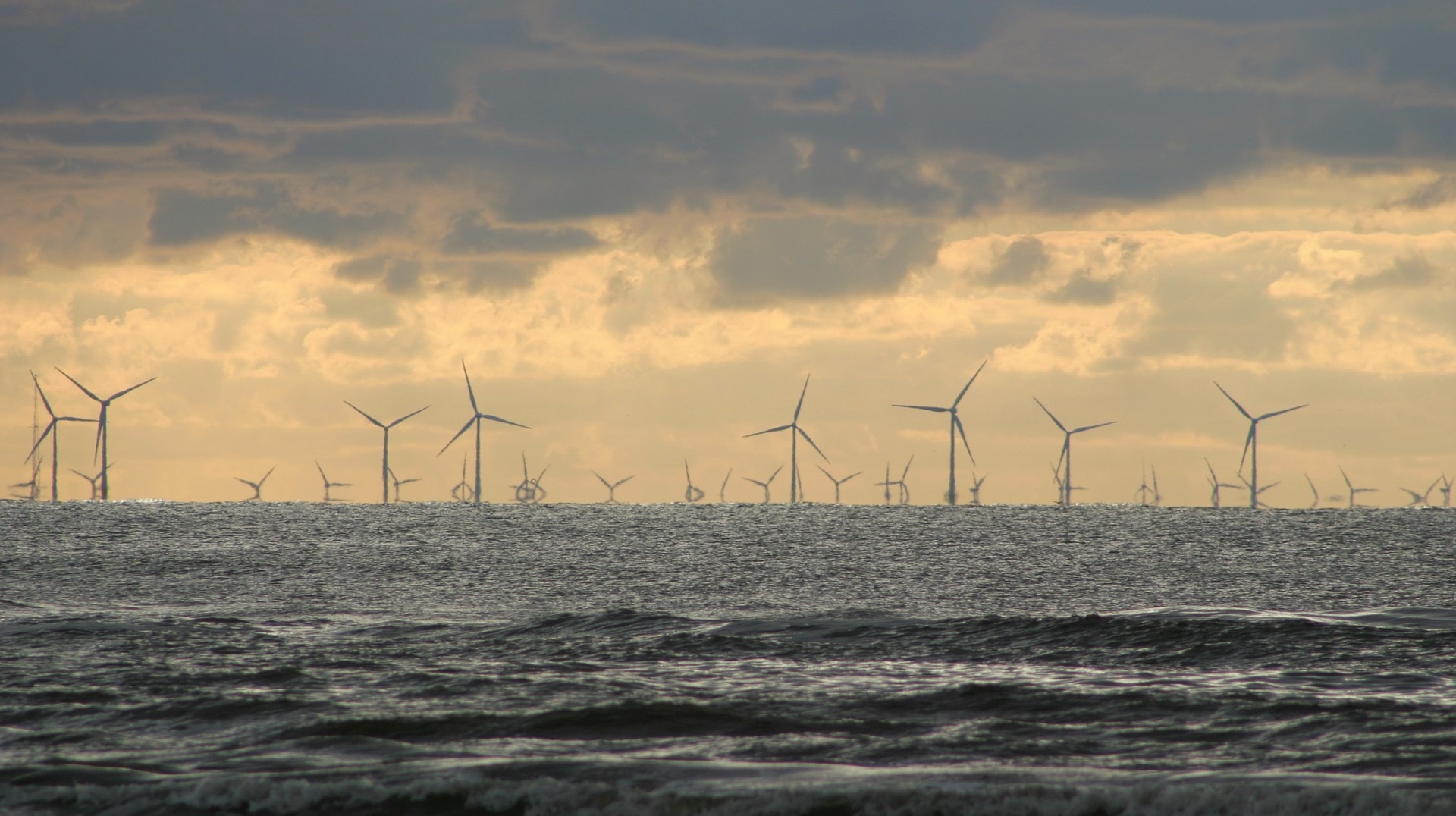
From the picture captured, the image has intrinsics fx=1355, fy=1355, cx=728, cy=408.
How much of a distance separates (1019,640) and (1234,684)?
30.5 feet

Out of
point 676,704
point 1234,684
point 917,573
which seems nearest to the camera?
point 676,704

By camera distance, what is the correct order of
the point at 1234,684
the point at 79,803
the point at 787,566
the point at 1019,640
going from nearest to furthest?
the point at 79,803, the point at 1234,684, the point at 1019,640, the point at 787,566

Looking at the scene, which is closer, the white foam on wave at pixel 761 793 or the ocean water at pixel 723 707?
the white foam on wave at pixel 761 793

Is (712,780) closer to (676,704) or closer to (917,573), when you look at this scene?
(676,704)

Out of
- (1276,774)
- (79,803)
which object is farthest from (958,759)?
(79,803)

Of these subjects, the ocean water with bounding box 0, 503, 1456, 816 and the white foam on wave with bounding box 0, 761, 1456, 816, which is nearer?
the white foam on wave with bounding box 0, 761, 1456, 816

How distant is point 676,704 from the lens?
26.6 m

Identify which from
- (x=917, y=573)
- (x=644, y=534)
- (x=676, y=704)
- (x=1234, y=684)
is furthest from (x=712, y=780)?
(x=644, y=534)

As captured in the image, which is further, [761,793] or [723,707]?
[723,707]

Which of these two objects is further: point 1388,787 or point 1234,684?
point 1234,684

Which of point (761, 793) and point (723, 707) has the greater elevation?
point (723, 707)

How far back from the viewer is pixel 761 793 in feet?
64.1

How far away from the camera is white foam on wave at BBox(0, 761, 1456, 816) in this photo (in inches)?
741

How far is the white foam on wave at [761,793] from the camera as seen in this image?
1881 cm
